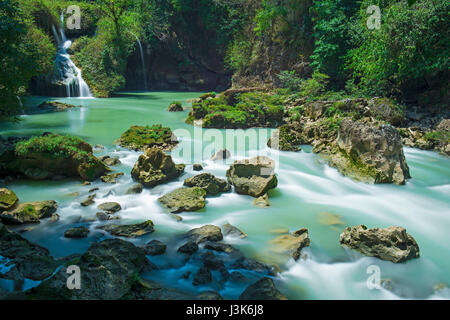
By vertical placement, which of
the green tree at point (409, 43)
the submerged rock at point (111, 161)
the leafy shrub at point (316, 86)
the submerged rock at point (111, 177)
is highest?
the green tree at point (409, 43)

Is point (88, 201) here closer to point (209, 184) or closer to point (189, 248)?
point (209, 184)

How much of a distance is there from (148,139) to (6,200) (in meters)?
4.83

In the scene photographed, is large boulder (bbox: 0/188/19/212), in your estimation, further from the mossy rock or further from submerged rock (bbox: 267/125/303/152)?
submerged rock (bbox: 267/125/303/152)

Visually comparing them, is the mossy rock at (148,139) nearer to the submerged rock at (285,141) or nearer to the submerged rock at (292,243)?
the submerged rock at (285,141)

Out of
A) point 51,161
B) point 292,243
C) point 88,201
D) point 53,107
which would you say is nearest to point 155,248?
point 292,243

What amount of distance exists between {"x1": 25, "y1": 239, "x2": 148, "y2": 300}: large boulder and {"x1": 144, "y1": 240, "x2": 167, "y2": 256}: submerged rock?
41 cm

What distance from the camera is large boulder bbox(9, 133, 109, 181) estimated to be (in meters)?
6.82

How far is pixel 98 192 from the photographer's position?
6.23 meters

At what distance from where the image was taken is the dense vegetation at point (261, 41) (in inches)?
418

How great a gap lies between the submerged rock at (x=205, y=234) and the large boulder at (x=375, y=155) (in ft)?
13.2

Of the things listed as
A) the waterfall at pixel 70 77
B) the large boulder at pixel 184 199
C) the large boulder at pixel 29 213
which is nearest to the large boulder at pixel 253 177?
the large boulder at pixel 184 199
